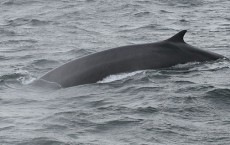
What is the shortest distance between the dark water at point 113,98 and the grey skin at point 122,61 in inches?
7.8

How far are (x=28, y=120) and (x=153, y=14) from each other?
19181mm

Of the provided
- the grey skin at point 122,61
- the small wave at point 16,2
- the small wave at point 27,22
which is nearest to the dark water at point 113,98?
the grey skin at point 122,61

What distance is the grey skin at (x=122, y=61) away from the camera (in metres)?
13.8

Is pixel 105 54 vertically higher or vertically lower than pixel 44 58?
higher

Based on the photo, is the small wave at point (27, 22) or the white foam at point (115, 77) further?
the small wave at point (27, 22)

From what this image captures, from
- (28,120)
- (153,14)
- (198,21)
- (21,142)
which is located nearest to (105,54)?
(28,120)

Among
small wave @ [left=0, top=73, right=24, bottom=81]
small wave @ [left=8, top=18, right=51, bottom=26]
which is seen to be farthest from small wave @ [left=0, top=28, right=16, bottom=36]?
small wave @ [left=0, top=73, right=24, bottom=81]

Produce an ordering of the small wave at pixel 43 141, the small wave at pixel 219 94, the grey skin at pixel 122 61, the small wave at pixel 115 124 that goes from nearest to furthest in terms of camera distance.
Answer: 1. the small wave at pixel 43 141
2. the small wave at pixel 115 124
3. the small wave at pixel 219 94
4. the grey skin at pixel 122 61

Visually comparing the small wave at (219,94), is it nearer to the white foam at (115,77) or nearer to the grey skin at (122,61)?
the grey skin at (122,61)

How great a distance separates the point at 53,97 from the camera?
42.3 feet

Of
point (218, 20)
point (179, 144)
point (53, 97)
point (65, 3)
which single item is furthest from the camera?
point (65, 3)

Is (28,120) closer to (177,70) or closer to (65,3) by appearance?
(177,70)

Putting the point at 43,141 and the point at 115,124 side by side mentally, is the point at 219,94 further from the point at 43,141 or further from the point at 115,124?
the point at 43,141

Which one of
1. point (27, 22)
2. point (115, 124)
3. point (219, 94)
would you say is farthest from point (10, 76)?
point (27, 22)
